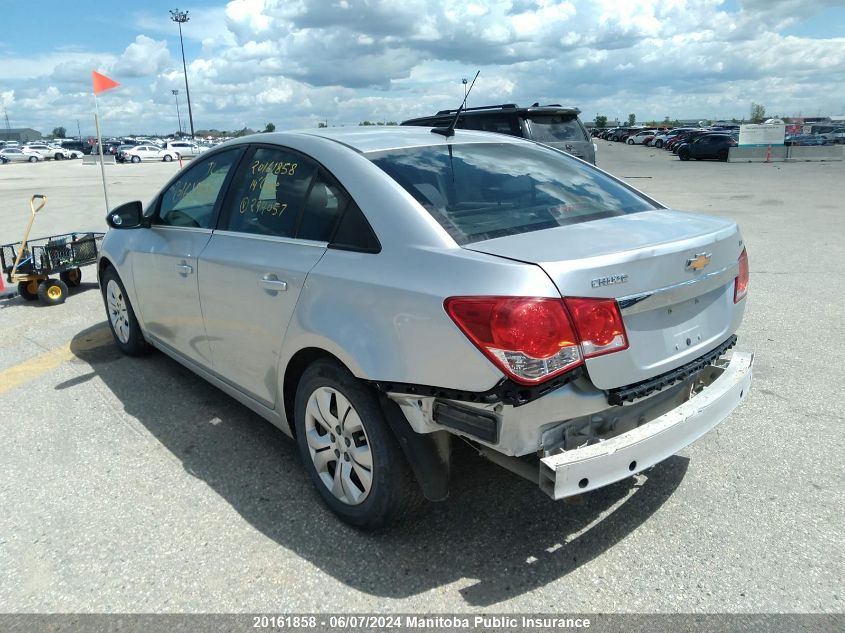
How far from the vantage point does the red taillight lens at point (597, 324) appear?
2.19 meters

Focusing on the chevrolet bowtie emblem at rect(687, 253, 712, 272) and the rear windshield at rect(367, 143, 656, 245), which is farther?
the rear windshield at rect(367, 143, 656, 245)

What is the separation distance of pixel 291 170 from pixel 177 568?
1.86 metres

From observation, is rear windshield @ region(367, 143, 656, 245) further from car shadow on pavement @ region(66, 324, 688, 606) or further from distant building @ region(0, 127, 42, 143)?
distant building @ region(0, 127, 42, 143)

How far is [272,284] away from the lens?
9.82 feet

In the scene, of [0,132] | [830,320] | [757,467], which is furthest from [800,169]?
[0,132]

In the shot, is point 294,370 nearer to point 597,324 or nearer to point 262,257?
point 262,257

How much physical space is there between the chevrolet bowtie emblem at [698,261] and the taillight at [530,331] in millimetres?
565

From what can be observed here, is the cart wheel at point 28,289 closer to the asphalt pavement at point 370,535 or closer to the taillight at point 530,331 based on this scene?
the asphalt pavement at point 370,535

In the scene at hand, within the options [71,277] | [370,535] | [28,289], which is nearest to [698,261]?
[370,535]

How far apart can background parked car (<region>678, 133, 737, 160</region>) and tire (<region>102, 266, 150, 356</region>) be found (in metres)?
36.3

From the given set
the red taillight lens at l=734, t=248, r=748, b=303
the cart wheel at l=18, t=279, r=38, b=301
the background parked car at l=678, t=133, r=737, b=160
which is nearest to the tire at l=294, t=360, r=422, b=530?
the red taillight lens at l=734, t=248, r=748, b=303

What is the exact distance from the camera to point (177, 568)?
2.64 m

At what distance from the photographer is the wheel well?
9.20 ft

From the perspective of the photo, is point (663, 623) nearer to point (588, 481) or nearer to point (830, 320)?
point (588, 481)
